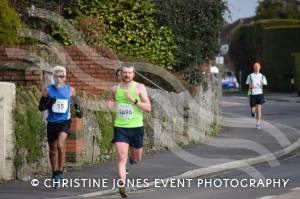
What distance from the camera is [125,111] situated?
38.3ft

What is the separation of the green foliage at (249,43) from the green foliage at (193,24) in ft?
110

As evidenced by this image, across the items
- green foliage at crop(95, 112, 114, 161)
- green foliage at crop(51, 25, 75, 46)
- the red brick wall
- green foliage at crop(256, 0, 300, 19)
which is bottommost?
green foliage at crop(95, 112, 114, 161)

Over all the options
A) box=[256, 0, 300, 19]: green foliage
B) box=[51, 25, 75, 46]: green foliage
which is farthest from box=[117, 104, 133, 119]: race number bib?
box=[256, 0, 300, 19]: green foliage

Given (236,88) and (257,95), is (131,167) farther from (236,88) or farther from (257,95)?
(236,88)

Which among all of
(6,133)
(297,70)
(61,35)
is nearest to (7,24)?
(61,35)

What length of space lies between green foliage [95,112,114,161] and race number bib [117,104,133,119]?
412 centimetres

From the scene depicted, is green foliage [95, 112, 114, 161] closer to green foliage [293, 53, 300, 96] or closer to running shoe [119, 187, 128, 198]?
running shoe [119, 187, 128, 198]

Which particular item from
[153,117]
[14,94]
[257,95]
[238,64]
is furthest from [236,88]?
[14,94]

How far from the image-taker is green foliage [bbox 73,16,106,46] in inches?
766

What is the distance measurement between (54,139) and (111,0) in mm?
8833

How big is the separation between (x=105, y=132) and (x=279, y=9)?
62064 millimetres

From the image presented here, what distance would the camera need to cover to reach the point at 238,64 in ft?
209

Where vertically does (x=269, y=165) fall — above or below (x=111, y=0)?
below

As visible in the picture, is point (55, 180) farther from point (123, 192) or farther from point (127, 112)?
point (127, 112)
